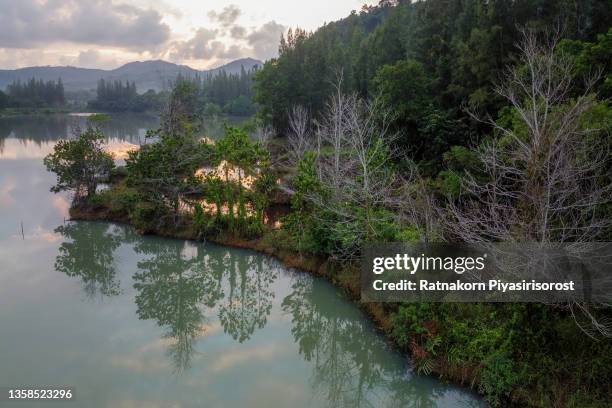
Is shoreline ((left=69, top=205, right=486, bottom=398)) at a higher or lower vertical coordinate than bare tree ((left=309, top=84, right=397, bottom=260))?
lower

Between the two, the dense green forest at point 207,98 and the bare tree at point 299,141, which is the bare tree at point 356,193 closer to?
the bare tree at point 299,141

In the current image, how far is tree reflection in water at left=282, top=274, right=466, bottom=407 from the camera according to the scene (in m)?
9.48

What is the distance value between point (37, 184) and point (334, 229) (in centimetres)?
2494

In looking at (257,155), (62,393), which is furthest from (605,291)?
(257,155)

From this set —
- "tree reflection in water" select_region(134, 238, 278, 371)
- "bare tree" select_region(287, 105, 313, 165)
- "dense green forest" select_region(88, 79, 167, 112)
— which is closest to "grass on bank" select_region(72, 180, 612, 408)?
"tree reflection in water" select_region(134, 238, 278, 371)

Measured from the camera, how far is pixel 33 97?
98.6m

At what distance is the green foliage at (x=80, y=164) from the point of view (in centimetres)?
2080

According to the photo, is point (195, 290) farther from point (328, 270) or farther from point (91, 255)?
point (91, 255)

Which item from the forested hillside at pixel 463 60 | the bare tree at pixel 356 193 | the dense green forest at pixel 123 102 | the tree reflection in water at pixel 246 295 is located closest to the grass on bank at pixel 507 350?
the bare tree at pixel 356 193

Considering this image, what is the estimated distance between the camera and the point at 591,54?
13516mm

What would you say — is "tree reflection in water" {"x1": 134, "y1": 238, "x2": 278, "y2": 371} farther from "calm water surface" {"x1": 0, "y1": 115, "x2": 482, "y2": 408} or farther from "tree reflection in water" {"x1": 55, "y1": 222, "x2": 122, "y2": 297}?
"tree reflection in water" {"x1": 55, "y1": 222, "x2": 122, "y2": 297}

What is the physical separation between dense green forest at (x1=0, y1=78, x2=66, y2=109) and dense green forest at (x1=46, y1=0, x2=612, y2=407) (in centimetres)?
7815

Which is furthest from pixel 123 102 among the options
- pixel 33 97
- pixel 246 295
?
pixel 246 295

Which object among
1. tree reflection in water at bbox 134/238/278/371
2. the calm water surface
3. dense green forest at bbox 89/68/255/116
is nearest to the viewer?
the calm water surface
